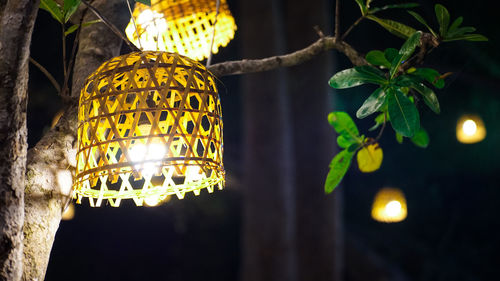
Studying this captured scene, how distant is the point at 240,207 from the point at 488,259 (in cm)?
267

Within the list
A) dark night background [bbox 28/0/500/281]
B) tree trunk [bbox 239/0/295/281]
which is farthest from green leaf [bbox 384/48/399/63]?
dark night background [bbox 28/0/500/281]

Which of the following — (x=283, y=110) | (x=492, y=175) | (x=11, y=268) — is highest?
(x=283, y=110)

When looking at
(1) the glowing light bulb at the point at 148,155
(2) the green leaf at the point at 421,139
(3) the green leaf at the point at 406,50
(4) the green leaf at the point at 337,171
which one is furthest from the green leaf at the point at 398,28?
(1) the glowing light bulb at the point at 148,155

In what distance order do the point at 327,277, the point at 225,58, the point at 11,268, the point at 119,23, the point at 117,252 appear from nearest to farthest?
the point at 11,268
the point at 119,23
the point at 327,277
the point at 225,58
the point at 117,252

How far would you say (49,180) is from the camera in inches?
39.7

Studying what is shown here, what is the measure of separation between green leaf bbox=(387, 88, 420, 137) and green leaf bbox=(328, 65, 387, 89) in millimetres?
57

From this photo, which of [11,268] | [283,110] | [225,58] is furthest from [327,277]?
[11,268]

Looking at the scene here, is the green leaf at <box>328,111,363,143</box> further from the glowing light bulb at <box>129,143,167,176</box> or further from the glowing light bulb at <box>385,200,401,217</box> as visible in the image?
the glowing light bulb at <box>385,200,401,217</box>

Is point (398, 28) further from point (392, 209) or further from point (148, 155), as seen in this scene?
point (392, 209)

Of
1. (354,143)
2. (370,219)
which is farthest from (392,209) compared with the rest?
(370,219)

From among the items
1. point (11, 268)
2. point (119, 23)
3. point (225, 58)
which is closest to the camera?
point (11, 268)

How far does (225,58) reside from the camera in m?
4.40

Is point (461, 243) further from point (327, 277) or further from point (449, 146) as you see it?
point (327, 277)

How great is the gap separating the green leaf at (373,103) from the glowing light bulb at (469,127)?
5.95ft
